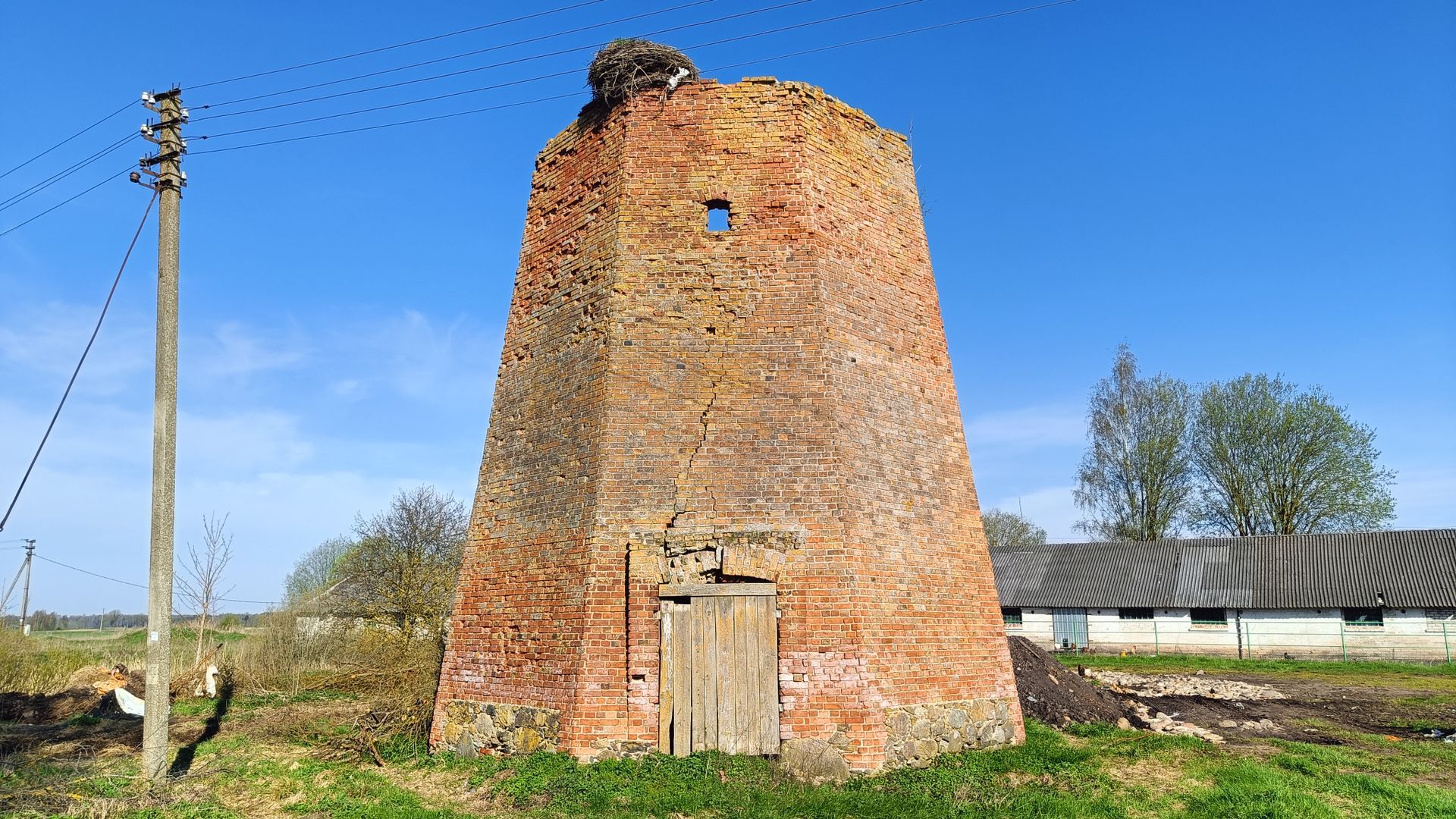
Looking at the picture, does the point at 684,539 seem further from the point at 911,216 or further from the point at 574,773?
the point at 911,216

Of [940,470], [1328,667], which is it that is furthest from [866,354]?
[1328,667]

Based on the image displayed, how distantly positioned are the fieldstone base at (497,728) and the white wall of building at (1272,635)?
26.8 meters

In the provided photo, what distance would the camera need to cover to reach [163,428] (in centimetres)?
902

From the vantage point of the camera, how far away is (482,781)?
27.9ft

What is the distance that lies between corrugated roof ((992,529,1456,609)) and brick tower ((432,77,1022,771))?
23.5 m

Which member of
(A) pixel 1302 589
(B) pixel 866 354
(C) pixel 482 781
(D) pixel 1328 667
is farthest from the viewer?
(A) pixel 1302 589

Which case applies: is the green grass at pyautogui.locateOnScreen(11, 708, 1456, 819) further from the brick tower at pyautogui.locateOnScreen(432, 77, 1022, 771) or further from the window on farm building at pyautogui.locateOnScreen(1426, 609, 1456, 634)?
the window on farm building at pyautogui.locateOnScreen(1426, 609, 1456, 634)

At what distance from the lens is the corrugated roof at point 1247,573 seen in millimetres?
27172

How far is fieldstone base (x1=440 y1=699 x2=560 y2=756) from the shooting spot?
880 cm

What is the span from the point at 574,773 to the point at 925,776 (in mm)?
3408

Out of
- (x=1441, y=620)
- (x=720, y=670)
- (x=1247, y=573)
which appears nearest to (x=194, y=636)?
(x=720, y=670)

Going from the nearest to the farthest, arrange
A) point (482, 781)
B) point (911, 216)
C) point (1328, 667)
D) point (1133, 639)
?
point (482, 781) < point (911, 216) < point (1328, 667) < point (1133, 639)

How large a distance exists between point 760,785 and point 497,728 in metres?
3.13

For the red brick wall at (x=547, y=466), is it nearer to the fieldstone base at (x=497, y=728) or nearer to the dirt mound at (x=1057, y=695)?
the fieldstone base at (x=497, y=728)
